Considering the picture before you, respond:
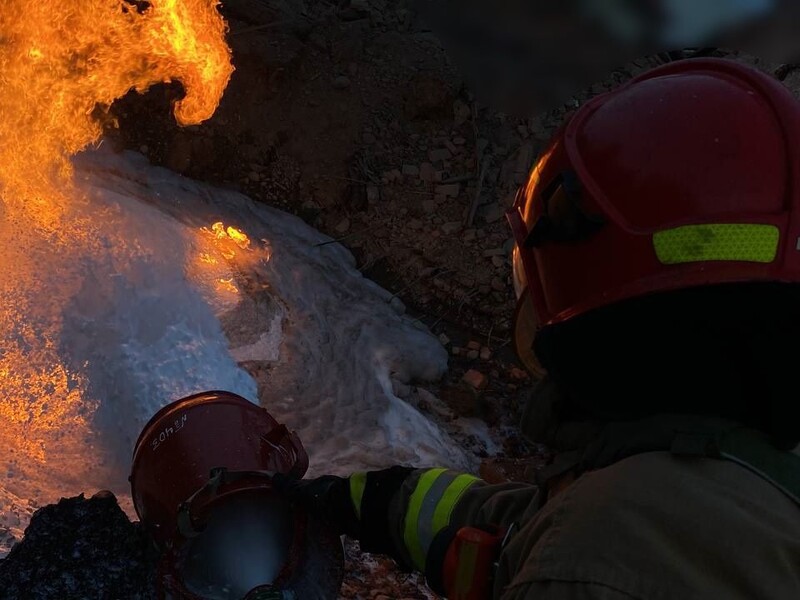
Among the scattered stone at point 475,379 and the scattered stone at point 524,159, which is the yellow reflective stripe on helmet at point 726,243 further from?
the scattered stone at point 524,159

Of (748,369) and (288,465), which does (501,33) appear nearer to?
(288,465)

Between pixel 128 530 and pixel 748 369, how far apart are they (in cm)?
214

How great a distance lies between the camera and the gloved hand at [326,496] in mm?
2070

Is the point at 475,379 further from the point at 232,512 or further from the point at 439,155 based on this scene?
the point at 232,512

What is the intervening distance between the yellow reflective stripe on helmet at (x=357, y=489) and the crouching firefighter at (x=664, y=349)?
49 cm

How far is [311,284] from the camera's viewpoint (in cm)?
458

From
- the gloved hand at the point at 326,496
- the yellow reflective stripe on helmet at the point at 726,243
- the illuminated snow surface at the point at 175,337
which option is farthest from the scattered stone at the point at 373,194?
the yellow reflective stripe on helmet at the point at 726,243

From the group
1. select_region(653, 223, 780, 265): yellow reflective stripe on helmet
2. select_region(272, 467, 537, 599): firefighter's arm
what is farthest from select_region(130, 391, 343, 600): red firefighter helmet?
select_region(653, 223, 780, 265): yellow reflective stripe on helmet

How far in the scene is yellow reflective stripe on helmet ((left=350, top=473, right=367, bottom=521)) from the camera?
2059mm

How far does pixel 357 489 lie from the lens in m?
2.08

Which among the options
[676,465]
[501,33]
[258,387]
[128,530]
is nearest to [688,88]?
[676,465]

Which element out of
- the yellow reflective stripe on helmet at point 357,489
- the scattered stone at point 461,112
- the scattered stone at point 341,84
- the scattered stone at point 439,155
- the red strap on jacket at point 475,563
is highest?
the red strap on jacket at point 475,563

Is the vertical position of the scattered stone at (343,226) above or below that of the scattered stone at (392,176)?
below

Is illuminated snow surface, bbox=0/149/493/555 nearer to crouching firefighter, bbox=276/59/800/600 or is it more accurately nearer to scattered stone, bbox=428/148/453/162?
scattered stone, bbox=428/148/453/162
